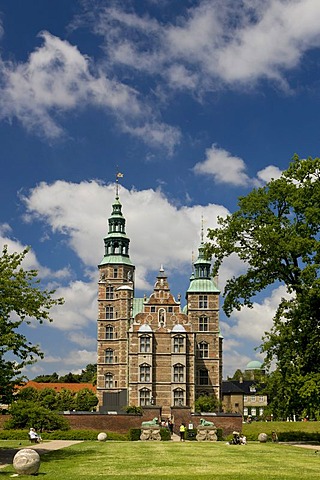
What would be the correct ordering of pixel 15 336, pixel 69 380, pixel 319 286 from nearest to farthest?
pixel 15 336 < pixel 319 286 < pixel 69 380

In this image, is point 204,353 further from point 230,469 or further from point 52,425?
point 230,469

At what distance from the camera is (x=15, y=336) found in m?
24.2

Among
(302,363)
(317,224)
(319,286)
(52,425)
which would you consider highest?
(317,224)

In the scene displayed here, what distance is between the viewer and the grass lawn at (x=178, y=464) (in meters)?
19.2

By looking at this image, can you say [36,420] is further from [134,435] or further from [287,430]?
[287,430]

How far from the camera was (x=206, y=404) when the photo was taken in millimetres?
70875

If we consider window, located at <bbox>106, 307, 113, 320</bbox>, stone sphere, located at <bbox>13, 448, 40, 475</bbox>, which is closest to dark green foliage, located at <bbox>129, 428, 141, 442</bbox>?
stone sphere, located at <bbox>13, 448, 40, 475</bbox>

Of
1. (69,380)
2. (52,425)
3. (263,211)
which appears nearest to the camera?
(263,211)

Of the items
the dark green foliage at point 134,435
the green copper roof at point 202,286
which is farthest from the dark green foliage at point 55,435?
the green copper roof at point 202,286

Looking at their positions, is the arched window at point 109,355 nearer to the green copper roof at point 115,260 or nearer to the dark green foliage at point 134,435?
the green copper roof at point 115,260

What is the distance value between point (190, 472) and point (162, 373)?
181ft

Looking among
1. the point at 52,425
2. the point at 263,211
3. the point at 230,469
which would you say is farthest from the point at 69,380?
the point at 230,469

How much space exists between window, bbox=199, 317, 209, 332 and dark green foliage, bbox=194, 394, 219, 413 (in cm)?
841

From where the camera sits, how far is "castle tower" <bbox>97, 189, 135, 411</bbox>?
7662 centimetres
